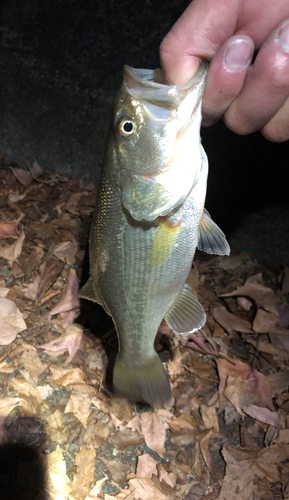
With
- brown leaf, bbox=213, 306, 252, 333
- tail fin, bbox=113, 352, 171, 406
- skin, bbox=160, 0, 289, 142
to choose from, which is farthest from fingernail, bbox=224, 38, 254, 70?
brown leaf, bbox=213, 306, 252, 333

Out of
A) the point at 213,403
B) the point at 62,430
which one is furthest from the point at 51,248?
the point at 213,403

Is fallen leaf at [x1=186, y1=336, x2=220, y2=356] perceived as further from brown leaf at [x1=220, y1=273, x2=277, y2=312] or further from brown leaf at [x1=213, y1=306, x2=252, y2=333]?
brown leaf at [x1=220, y1=273, x2=277, y2=312]

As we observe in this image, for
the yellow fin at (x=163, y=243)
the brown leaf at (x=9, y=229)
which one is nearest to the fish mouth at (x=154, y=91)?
the yellow fin at (x=163, y=243)

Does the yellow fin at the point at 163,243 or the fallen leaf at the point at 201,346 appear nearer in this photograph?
the yellow fin at the point at 163,243

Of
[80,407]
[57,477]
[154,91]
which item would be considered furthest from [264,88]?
[57,477]

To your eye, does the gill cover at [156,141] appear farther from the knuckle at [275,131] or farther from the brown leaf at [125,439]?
the brown leaf at [125,439]

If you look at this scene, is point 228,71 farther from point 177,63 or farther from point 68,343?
point 68,343
